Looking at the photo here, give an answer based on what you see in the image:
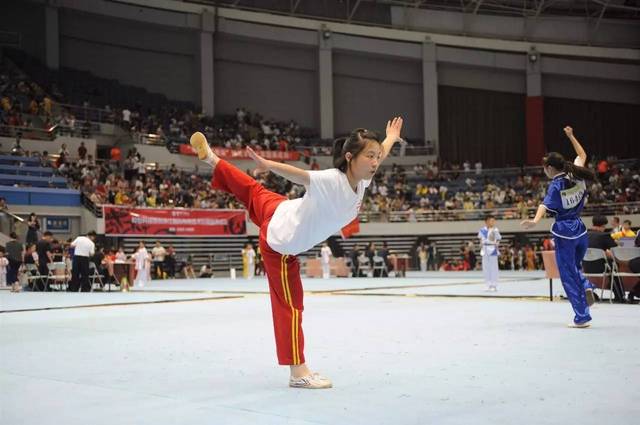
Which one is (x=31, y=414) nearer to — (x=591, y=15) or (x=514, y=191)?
(x=514, y=191)

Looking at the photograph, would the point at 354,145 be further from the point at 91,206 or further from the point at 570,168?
the point at 91,206

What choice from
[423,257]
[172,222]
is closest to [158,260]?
[172,222]

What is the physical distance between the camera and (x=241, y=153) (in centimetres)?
3884

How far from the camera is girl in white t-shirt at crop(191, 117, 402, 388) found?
4879 millimetres

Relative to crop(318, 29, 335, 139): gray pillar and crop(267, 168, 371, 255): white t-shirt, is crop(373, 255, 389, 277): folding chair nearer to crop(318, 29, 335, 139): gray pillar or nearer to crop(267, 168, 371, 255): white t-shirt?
crop(318, 29, 335, 139): gray pillar

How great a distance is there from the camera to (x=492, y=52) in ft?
145

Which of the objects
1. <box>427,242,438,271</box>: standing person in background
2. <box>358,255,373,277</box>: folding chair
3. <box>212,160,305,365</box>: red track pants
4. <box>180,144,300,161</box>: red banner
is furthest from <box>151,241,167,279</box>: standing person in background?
<box>212,160,305,365</box>: red track pants

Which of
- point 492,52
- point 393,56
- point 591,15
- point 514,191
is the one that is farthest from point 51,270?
point 591,15

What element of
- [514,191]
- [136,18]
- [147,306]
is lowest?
[147,306]

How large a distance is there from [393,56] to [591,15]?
38.4 ft

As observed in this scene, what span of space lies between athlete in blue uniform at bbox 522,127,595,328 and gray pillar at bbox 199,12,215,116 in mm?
34694

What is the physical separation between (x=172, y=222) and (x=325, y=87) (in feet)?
52.7

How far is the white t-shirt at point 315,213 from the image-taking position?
4.87 metres

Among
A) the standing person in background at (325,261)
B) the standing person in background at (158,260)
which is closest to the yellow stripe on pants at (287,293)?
the standing person in background at (325,261)
